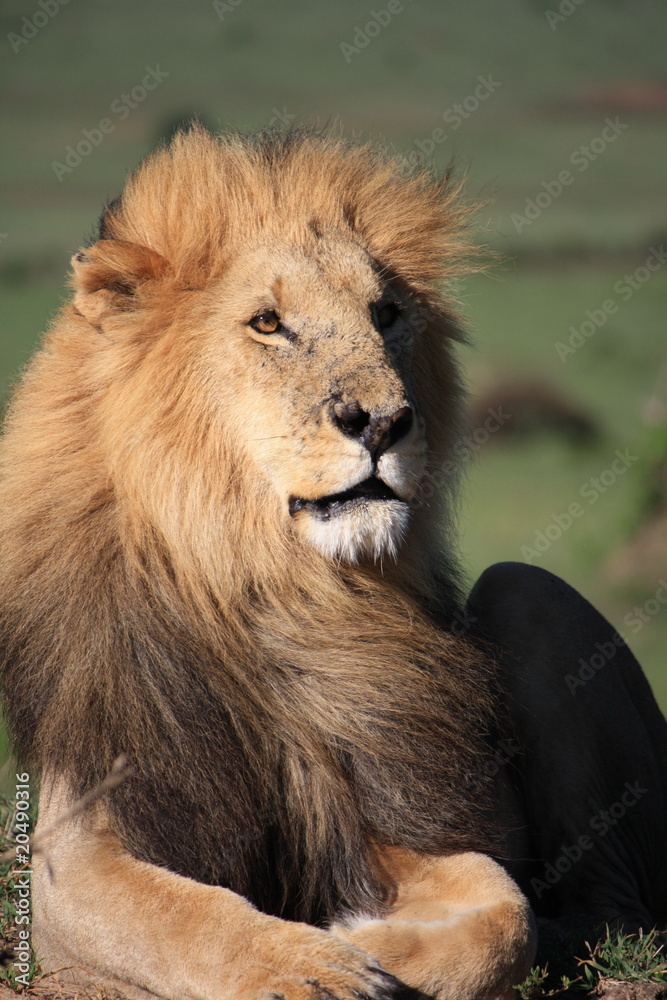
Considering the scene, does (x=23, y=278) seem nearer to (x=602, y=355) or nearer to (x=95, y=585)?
(x=602, y=355)

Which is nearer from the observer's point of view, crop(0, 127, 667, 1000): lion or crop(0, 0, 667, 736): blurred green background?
crop(0, 127, 667, 1000): lion


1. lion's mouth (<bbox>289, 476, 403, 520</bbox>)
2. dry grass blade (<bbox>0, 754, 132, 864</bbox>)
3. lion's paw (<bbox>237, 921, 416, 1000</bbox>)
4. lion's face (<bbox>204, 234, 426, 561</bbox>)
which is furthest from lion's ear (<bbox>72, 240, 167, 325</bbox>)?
lion's paw (<bbox>237, 921, 416, 1000</bbox>)

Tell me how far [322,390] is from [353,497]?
0.32m

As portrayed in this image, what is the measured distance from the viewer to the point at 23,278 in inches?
802

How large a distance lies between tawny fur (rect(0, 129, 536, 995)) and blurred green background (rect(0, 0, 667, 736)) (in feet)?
45.4

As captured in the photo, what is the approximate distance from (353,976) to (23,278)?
62.2 feet

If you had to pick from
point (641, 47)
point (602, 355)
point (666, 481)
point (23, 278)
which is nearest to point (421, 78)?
point (641, 47)

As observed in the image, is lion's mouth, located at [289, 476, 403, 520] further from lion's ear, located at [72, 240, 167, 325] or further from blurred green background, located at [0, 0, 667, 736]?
blurred green background, located at [0, 0, 667, 736]

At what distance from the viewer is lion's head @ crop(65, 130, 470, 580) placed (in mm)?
3316

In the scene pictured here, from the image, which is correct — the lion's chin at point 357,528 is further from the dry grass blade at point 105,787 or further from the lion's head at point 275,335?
the dry grass blade at point 105,787

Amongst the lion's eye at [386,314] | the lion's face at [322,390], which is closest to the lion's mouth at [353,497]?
the lion's face at [322,390]

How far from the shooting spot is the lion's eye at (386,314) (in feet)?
12.4

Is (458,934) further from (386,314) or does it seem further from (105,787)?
(386,314)

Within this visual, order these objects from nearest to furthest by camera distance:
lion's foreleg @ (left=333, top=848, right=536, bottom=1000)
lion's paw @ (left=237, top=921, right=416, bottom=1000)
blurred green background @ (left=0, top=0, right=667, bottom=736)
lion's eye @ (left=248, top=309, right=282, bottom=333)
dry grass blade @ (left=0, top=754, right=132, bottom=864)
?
lion's paw @ (left=237, top=921, right=416, bottom=1000) < lion's foreleg @ (left=333, top=848, right=536, bottom=1000) < dry grass blade @ (left=0, top=754, right=132, bottom=864) < lion's eye @ (left=248, top=309, right=282, bottom=333) < blurred green background @ (left=0, top=0, right=667, bottom=736)
